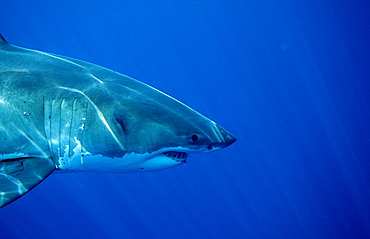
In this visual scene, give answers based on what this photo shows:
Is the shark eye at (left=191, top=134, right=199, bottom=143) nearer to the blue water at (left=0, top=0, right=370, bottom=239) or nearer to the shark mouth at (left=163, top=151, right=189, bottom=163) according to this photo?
the shark mouth at (left=163, top=151, right=189, bottom=163)

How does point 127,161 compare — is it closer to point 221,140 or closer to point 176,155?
point 176,155

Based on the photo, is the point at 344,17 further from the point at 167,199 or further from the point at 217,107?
the point at 167,199

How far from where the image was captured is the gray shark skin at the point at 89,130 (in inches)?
75.3

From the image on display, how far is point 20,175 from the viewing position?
171cm

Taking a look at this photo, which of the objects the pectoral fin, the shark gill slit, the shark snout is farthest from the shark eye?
the pectoral fin

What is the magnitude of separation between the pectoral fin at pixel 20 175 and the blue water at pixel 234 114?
13.5m

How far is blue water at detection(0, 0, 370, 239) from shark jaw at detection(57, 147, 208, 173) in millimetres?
13239

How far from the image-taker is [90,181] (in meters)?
14.8

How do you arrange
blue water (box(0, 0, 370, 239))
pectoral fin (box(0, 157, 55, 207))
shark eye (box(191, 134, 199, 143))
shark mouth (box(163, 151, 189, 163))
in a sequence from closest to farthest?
pectoral fin (box(0, 157, 55, 207)) < shark eye (box(191, 134, 199, 143)) < shark mouth (box(163, 151, 189, 163)) < blue water (box(0, 0, 370, 239))

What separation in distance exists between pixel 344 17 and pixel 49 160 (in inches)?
1273

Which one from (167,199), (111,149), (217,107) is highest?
(111,149)

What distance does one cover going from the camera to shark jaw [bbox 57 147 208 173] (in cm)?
197

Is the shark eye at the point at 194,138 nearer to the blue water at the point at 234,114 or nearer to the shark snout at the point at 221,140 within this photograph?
the shark snout at the point at 221,140

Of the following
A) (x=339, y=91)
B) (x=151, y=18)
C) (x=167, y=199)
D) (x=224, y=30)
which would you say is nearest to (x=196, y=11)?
(x=224, y=30)
